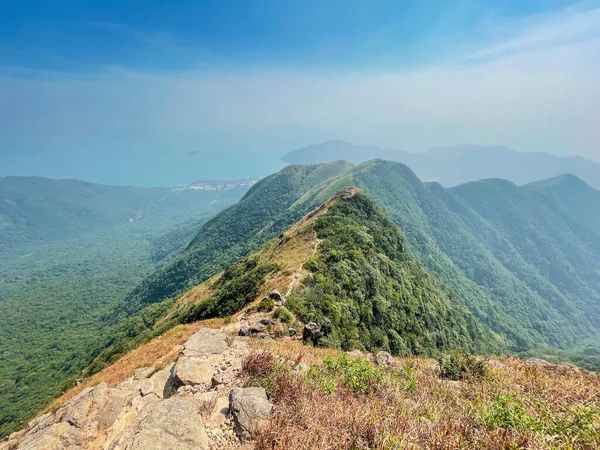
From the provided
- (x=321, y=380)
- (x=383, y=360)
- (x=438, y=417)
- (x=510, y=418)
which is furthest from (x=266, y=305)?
(x=510, y=418)

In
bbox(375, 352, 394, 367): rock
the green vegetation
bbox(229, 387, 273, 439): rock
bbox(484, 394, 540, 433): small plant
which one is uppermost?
bbox(484, 394, 540, 433): small plant

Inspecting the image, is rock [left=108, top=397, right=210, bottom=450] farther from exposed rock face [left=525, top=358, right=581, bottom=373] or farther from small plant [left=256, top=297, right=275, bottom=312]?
small plant [left=256, top=297, right=275, bottom=312]

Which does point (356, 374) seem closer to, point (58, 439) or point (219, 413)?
point (219, 413)

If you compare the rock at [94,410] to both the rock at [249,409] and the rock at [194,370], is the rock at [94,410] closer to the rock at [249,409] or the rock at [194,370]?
the rock at [194,370]

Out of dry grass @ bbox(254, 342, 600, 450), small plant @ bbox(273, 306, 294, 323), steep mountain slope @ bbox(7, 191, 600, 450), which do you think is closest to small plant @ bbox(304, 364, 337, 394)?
steep mountain slope @ bbox(7, 191, 600, 450)

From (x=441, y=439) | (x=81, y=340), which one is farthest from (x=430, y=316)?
(x=81, y=340)

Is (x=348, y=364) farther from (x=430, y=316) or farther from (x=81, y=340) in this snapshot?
(x=81, y=340)
